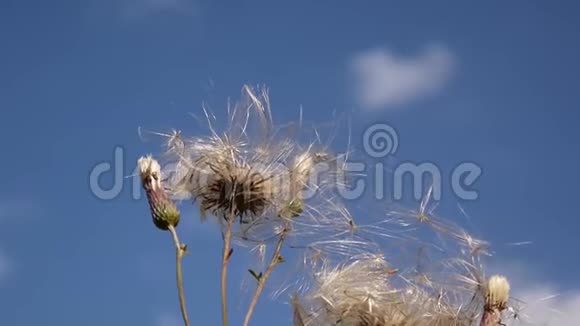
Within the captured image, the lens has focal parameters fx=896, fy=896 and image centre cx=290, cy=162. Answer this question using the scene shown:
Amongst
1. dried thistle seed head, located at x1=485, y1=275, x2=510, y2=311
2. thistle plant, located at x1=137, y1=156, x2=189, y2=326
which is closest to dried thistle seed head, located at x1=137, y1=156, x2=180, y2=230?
thistle plant, located at x1=137, y1=156, x2=189, y2=326

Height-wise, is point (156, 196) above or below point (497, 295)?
above

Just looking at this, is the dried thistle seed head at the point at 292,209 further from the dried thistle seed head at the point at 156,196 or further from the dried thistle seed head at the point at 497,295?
the dried thistle seed head at the point at 497,295

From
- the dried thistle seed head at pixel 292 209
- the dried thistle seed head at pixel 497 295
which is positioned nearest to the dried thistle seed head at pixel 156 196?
the dried thistle seed head at pixel 292 209

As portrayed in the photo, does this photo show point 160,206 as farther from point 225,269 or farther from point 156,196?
point 225,269

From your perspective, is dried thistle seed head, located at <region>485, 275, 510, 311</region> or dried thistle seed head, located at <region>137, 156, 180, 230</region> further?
dried thistle seed head, located at <region>485, 275, 510, 311</region>

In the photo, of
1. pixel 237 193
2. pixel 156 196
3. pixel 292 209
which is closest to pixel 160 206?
pixel 156 196

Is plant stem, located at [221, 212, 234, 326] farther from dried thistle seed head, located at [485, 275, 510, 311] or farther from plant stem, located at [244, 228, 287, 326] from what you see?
dried thistle seed head, located at [485, 275, 510, 311]
